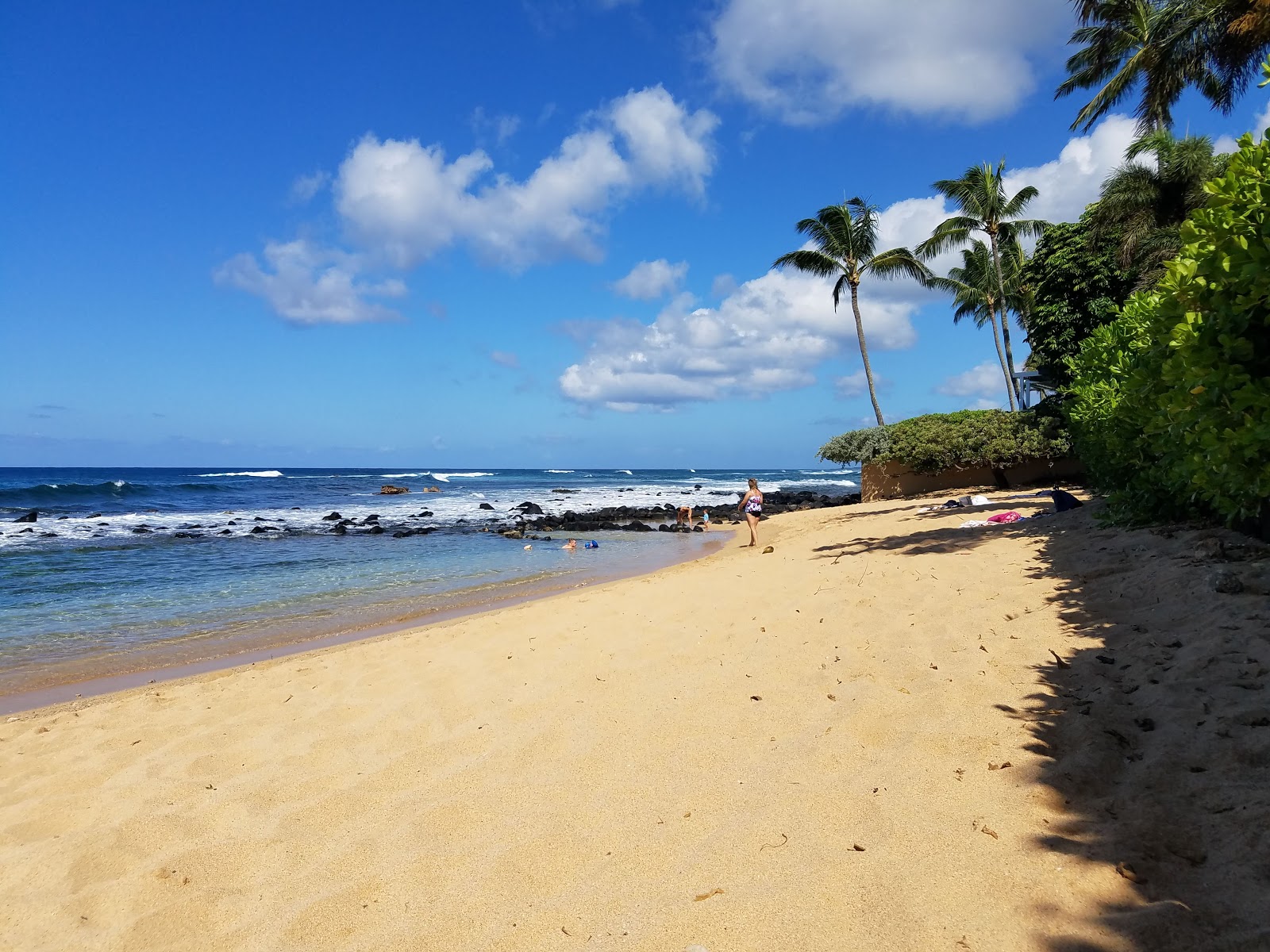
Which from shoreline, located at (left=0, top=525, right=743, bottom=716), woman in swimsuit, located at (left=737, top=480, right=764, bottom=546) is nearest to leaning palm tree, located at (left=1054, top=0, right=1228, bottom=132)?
woman in swimsuit, located at (left=737, top=480, right=764, bottom=546)

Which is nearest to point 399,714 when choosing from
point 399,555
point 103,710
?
point 103,710

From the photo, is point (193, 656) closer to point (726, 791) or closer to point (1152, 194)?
point (726, 791)

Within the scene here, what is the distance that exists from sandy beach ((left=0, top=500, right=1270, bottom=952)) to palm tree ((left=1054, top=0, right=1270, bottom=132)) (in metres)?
11.4

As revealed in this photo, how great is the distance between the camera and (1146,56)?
55.3 feet

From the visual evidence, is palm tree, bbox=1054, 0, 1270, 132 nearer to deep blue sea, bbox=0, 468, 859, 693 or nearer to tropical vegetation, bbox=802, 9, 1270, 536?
tropical vegetation, bbox=802, 9, 1270, 536

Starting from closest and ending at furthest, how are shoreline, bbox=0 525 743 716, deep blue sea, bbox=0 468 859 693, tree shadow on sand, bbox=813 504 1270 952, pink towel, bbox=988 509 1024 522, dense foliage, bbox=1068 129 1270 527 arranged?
tree shadow on sand, bbox=813 504 1270 952 < dense foliage, bbox=1068 129 1270 527 < shoreline, bbox=0 525 743 716 < deep blue sea, bbox=0 468 859 693 < pink towel, bbox=988 509 1024 522

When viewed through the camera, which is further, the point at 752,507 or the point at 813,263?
the point at 813,263

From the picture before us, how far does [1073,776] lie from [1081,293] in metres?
17.5

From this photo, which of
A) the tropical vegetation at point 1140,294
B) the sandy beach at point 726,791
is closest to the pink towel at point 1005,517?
the tropical vegetation at point 1140,294

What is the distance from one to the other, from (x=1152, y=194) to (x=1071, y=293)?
3.46 meters

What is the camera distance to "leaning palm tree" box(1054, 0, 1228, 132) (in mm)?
16031

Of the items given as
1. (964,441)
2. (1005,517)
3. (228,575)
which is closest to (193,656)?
(228,575)

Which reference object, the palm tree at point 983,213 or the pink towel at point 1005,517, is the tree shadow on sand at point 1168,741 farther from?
the palm tree at point 983,213

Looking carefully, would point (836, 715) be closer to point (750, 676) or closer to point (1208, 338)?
point (750, 676)
